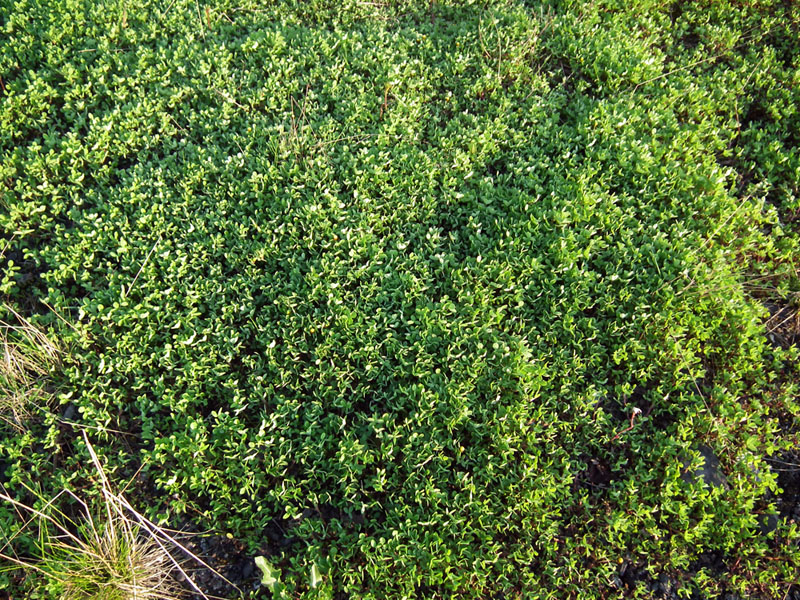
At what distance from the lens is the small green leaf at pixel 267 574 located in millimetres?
3408

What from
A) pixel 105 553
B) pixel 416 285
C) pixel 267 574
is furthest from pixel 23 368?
pixel 416 285

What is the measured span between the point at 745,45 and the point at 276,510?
7.22 metres

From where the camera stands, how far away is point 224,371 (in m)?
4.19

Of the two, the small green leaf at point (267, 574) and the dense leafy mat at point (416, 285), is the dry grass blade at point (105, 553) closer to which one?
the dense leafy mat at point (416, 285)

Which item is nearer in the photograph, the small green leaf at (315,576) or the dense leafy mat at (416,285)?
the small green leaf at (315,576)

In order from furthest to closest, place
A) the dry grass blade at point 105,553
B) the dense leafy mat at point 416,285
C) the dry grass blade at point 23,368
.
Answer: the dry grass blade at point 23,368
the dense leafy mat at point 416,285
the dry grass blade at point 105,553

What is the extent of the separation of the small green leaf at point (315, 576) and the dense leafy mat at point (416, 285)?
43 mm

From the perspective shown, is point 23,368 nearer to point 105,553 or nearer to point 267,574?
point 105,553

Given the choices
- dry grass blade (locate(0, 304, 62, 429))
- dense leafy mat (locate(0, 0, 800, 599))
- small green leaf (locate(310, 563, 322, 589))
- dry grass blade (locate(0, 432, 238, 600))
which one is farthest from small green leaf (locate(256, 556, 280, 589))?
dry grass blade (locate(0, 304, 62, 429))

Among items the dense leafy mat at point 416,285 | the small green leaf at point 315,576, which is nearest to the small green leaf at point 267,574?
the dense leafy mat at point 416,285

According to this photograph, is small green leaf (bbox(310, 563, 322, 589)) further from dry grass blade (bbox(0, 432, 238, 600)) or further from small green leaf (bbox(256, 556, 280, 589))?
dry grass blade (bbox(0, 432, 238, 600))

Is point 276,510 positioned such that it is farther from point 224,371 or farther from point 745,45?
point 745,45

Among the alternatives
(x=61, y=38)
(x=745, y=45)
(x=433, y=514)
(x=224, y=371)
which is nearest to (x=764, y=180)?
(x=745, y=45)

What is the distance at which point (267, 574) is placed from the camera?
3412mm
